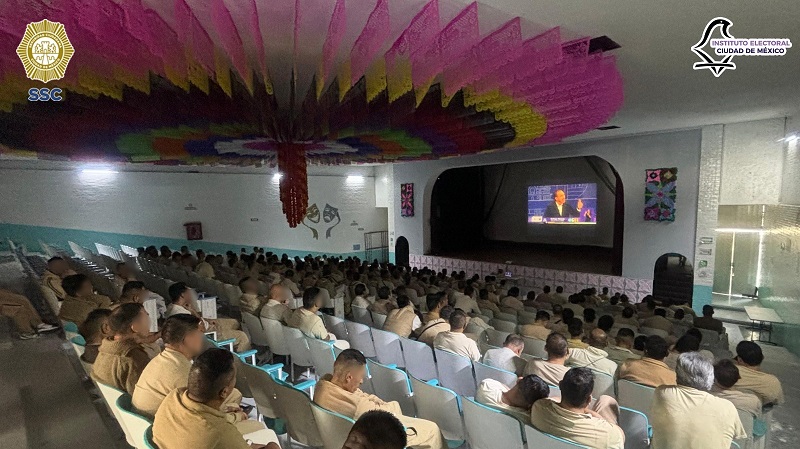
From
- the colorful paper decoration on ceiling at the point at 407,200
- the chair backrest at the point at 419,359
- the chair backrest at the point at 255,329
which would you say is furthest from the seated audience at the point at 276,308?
the colorful paper decoration on ceiling at the point at 407,200

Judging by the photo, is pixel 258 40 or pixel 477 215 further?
pixel 477 215

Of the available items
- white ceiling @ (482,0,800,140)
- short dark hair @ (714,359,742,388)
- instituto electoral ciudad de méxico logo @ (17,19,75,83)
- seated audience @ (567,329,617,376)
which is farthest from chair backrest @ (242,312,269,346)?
short dark hair @ (714,359,742,388)

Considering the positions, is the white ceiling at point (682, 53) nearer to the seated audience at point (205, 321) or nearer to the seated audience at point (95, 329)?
the seated audience at point (95, 329)

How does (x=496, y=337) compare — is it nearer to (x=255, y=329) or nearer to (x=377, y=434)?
(x=255, y=329)

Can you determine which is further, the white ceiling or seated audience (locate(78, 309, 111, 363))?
the white ceiling

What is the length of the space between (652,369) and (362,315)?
3761 mm

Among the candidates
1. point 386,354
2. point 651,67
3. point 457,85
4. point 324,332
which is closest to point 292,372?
point 324,332

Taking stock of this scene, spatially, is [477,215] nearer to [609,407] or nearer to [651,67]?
[651,67]

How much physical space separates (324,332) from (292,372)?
578mm

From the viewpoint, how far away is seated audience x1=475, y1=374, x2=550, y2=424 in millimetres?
2461

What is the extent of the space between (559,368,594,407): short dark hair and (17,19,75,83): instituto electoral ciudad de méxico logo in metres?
3.96

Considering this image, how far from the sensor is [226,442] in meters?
1.82

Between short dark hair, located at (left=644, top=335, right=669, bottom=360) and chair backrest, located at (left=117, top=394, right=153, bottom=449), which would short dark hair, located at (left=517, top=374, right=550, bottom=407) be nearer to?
short dark hair, located at (left=644, top=335, right=669, bottom=360)

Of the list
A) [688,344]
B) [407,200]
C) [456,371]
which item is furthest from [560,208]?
[456,371]
